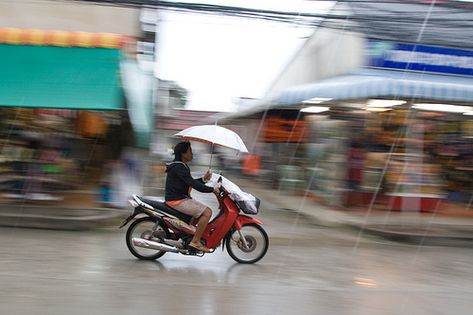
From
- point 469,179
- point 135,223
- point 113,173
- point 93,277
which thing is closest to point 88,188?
point 113,173

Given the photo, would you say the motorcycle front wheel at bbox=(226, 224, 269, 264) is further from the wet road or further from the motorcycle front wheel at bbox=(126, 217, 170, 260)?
the motorcycle front wheel at bbox=(126, 217, 170, 260)

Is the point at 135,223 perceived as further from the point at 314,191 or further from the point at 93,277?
the point at 314,191

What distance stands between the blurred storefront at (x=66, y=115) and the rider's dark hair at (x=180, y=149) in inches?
89.1

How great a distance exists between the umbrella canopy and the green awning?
2.16 metres

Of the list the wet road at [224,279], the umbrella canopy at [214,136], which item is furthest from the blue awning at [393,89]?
the umbrella canopy at [214,136]

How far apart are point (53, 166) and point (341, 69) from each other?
7.55m

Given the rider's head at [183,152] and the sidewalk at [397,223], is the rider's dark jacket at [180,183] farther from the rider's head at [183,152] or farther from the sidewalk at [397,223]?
the sidewalk at [397,223]

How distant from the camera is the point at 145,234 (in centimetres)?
695

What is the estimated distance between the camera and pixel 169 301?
5312 millimetres

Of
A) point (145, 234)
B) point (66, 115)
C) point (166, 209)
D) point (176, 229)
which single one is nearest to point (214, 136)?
point (166, 209)

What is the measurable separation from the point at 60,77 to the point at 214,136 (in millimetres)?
3398

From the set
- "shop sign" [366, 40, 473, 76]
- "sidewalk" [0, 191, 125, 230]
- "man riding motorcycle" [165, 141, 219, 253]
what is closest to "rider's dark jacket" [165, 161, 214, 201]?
"man riding motorcycle" [165, 141, 219, 253]

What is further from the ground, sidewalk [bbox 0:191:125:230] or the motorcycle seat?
the motorcycle seat

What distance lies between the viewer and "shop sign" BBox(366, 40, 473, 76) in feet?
41.9
